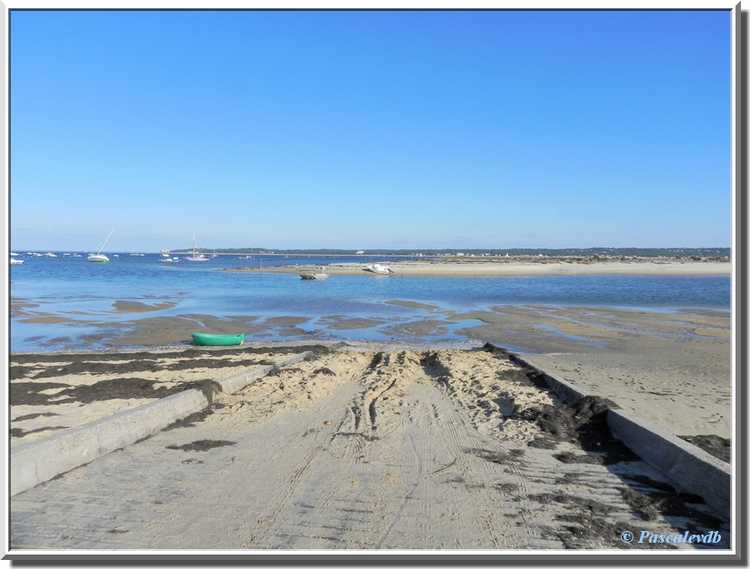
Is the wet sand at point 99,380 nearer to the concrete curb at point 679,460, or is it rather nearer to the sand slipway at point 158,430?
the sand slipway at point 158,430

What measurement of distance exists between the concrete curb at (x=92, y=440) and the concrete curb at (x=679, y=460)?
6.16 meters

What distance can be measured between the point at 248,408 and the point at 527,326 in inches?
689

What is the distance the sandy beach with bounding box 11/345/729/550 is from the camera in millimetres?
4555

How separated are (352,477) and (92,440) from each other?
3.07 metres

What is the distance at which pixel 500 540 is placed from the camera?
445 centimetres

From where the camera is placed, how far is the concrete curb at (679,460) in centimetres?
500

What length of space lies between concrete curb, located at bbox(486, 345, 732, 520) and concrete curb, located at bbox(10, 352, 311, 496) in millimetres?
6161

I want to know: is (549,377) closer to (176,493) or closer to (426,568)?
(176,493)

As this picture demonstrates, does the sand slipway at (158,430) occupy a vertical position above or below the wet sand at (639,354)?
above

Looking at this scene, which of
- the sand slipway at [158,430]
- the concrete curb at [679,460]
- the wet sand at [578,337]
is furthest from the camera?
the wet sand at [578,337]

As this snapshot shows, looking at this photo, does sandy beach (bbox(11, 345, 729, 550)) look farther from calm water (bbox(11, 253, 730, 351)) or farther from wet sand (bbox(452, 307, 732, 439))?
calm water (bbox(11, 253, 730, 351))

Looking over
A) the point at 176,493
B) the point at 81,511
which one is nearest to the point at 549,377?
the point at 176,493

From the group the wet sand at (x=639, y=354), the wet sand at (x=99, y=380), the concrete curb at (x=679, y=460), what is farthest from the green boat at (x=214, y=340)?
the concrete curb at (x=679, y=460)

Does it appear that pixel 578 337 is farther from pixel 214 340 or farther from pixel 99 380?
pixel 99 380
